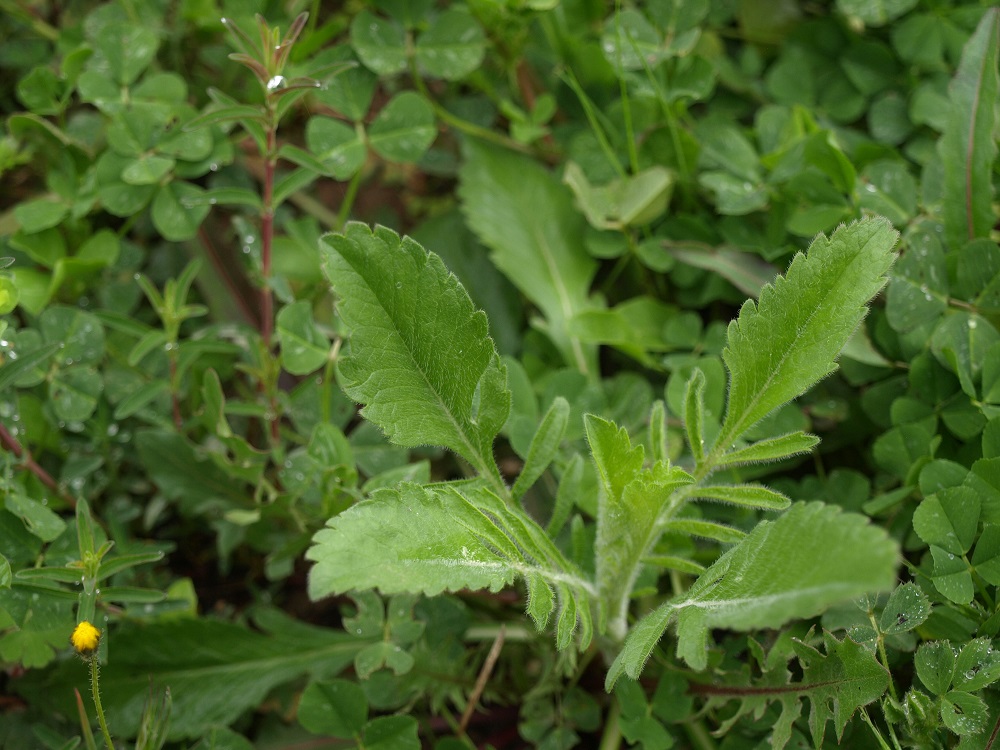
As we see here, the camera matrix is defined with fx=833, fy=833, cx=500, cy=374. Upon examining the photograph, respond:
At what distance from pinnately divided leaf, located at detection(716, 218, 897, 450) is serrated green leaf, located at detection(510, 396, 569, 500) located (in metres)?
0.31

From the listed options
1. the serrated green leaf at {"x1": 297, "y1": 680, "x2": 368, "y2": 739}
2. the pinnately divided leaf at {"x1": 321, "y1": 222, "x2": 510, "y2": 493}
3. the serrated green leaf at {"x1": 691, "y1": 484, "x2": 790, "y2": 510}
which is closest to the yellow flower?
the serrated green leaf at {"x1": 297, "y1": 680, "x2": 368, "y2": 739}

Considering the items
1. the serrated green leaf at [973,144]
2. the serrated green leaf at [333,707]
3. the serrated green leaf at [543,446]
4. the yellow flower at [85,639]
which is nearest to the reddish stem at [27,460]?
the yellow flower at [85,639]

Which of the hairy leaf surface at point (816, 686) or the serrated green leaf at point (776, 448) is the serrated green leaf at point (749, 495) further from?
the hairy leaf surface at point (816, 686)

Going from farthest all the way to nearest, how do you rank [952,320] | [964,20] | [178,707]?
[964,20] < [178,707] < [952,320]

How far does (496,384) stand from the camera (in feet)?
4.58

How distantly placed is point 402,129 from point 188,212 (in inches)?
22.1

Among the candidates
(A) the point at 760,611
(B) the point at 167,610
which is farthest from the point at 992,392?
(B) the point at 167,610

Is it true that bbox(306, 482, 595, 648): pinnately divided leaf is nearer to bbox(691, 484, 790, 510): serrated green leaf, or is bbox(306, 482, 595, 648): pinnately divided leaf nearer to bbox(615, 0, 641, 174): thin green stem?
bbox(691, 484, 790, 510): serrated green leaf

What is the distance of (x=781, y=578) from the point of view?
3.63 feet

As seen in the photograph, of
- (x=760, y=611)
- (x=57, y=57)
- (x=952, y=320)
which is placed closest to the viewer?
(x=760, y=611)

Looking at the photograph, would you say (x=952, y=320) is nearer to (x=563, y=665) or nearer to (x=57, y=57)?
(x=563, y=665)

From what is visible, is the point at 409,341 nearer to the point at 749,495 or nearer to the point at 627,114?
the point at 749,495

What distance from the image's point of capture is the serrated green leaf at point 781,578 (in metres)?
0.97

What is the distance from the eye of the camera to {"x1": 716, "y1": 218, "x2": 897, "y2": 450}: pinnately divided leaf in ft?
4.20
